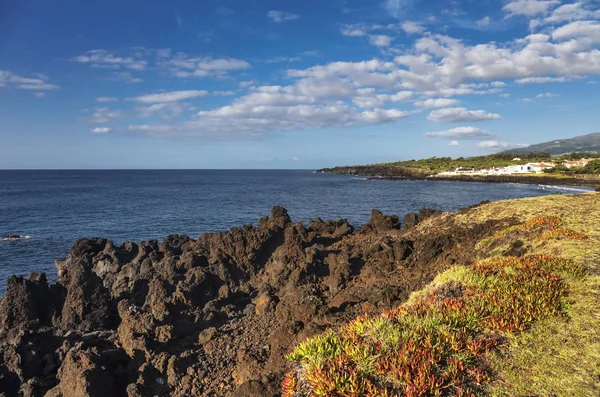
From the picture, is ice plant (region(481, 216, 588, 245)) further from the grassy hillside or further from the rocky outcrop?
the grassy hillside

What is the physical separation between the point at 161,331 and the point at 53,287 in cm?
1018

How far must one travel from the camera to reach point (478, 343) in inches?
339

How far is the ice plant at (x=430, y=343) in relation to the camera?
756 cm

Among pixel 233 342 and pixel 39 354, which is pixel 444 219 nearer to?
pixel 233 342

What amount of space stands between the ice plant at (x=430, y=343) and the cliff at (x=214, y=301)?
1.78 meters

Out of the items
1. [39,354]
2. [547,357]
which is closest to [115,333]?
[39,354]

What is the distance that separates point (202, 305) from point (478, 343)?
45.0 ft

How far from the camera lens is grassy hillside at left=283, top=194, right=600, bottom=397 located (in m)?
7.57

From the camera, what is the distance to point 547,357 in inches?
332

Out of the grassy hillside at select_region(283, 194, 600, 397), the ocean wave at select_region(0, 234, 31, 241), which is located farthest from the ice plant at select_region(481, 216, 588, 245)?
the ocean wave at select_region(0, 234, 31, 241)

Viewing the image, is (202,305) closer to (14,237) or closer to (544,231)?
(544,231)

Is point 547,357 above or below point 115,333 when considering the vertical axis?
above

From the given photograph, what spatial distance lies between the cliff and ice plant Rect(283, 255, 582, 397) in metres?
1.78

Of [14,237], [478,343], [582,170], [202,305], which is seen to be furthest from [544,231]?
[582,170]
